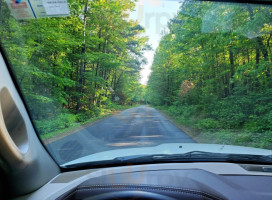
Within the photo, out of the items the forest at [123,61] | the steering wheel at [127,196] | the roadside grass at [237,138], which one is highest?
the forest at [123,61]

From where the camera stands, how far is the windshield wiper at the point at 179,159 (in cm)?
247

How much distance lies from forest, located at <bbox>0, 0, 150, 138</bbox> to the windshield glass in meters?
0.02

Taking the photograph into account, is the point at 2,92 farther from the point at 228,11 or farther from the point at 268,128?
the point at 268,128

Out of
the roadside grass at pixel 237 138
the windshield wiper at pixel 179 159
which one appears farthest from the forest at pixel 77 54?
the roadside grass at pixel 237 138

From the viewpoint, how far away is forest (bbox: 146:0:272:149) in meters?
5.87

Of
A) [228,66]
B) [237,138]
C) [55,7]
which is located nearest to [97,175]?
[55,7]

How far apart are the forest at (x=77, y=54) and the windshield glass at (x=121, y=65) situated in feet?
0.08

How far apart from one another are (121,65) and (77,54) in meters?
1.85

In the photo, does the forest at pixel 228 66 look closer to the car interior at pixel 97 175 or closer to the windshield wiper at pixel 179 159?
the windshield wiper at pixel 179 159

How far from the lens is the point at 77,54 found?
5.07 meters

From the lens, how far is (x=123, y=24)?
5.10 m

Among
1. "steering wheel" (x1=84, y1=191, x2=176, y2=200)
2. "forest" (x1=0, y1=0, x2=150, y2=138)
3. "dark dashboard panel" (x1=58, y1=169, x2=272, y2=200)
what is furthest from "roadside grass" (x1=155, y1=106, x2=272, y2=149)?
"steering wheel" (x1=84, y1=191, x2=176, y2=200)

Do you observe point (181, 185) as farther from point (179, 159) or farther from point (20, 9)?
point (20, 9)

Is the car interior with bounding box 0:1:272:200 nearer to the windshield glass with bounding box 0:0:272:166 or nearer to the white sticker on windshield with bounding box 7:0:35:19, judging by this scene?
the windshield glass with bounding box 0:0:272:166
